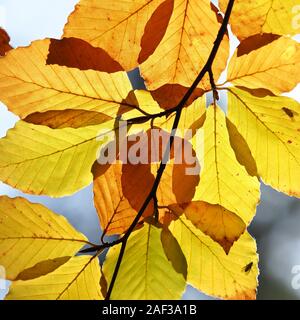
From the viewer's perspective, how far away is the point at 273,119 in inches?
20.3

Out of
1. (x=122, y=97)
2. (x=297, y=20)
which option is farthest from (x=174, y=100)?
(x=297, y=20)

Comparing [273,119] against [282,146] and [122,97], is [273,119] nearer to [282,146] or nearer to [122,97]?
[282,146]

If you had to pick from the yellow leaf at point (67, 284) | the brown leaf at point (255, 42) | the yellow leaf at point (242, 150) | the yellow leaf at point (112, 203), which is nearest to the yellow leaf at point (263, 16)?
the brown leaf at point (255, 42)

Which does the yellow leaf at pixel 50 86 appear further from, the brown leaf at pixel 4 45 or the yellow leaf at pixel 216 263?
the yellow leaf at pixel 216 263

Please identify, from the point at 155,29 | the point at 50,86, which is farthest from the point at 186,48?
the point at 50,86

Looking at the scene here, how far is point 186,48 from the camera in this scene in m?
0.55

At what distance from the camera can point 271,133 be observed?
0.53m

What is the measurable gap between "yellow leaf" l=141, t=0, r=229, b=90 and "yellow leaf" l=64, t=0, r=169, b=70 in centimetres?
3

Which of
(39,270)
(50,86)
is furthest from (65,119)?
(39,270)

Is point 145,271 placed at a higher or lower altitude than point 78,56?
lower

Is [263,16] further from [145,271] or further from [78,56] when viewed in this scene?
[145,271]

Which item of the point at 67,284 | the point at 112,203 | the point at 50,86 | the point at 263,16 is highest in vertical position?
the point at 263,16

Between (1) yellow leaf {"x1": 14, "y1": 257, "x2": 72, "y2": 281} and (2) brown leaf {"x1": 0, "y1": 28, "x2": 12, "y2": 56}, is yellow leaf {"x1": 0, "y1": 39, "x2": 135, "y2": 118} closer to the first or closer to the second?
(2) brown leaf {"x1": 0, "y1": 28, "x2": 12, "y2": 56}

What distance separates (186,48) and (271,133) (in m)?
Result: 0.14
